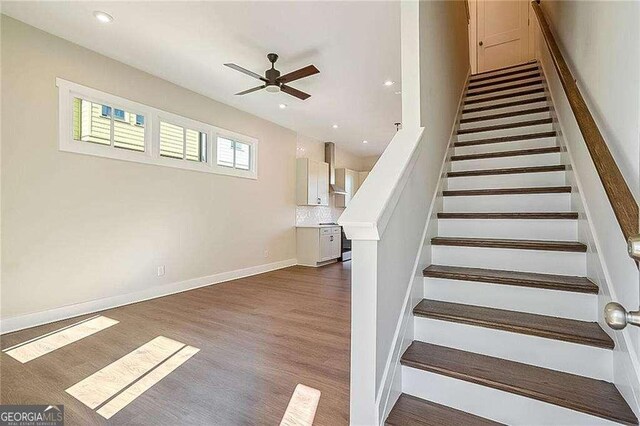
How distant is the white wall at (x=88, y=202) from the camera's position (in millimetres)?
2705

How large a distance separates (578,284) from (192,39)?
3.71m

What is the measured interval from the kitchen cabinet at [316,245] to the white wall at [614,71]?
4.71 meters

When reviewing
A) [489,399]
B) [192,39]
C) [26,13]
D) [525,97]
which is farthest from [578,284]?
[26,13]

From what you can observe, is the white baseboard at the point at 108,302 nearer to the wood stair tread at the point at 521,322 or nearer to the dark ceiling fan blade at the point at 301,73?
the dark ceiling fan blade at the point at 301,73

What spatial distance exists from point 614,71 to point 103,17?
3.70 meters

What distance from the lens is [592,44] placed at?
163 centimetres

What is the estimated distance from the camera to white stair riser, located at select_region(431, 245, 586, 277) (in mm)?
1668

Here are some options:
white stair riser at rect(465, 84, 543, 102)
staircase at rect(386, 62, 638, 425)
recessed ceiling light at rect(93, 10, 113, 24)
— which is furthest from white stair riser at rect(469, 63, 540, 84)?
recessed ceiling light at rect(93, 10, 113, 24)

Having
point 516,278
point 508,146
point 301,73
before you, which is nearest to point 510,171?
point 508,146

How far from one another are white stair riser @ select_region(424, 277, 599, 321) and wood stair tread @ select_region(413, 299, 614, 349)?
0.04 meters

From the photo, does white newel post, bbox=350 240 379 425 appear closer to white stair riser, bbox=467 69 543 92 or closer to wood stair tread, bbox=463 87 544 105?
wood stair tread, bbox=463 87 544 105

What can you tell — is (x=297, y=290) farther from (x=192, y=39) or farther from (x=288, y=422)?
(x=192, y=39)

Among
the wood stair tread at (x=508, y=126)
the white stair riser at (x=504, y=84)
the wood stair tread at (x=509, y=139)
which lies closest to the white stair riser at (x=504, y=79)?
the white stair riser at (x=504, y=84)

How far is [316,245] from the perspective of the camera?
6070mm
